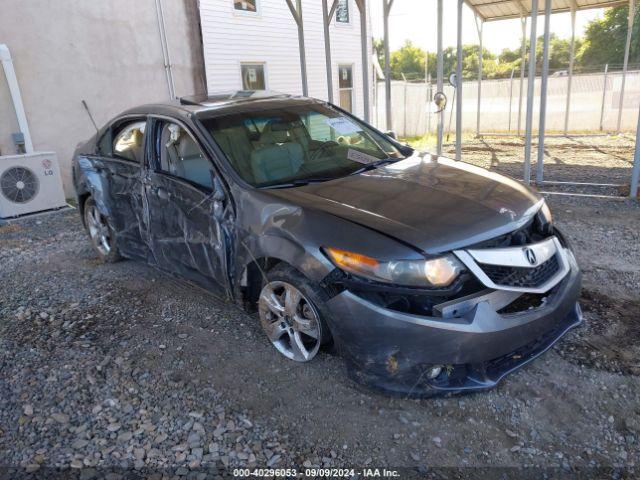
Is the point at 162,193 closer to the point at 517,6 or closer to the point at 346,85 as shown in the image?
the point at 517,6

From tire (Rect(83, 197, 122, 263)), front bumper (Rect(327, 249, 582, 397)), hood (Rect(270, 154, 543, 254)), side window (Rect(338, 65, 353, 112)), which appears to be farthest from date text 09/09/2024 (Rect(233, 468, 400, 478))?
side window (Rect(338, 65, 353, 112))

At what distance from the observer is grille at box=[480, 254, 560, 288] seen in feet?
8.54

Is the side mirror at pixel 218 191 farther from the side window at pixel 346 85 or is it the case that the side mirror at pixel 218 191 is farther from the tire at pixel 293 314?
the side window at pixel 346 85

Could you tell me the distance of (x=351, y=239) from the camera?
8.70 ft

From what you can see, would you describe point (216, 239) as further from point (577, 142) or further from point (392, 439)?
point (577, 142)

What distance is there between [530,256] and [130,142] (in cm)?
340

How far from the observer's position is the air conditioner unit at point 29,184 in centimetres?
738

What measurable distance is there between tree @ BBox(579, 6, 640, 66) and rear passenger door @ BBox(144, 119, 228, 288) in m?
35.6

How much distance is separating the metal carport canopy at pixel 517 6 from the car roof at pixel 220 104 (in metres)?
10.1

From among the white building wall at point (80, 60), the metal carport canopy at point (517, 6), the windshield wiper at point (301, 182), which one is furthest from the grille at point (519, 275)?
the metal carport canopy at point (517, 6)

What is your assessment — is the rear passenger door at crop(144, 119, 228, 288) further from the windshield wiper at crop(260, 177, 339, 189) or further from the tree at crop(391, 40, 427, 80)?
the tree at crop(391, 40, 427, 80)

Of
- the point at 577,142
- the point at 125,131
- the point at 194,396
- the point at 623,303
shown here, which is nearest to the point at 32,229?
the point at 125,131

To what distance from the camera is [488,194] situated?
3078mm

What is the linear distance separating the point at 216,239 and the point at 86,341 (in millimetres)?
1258
